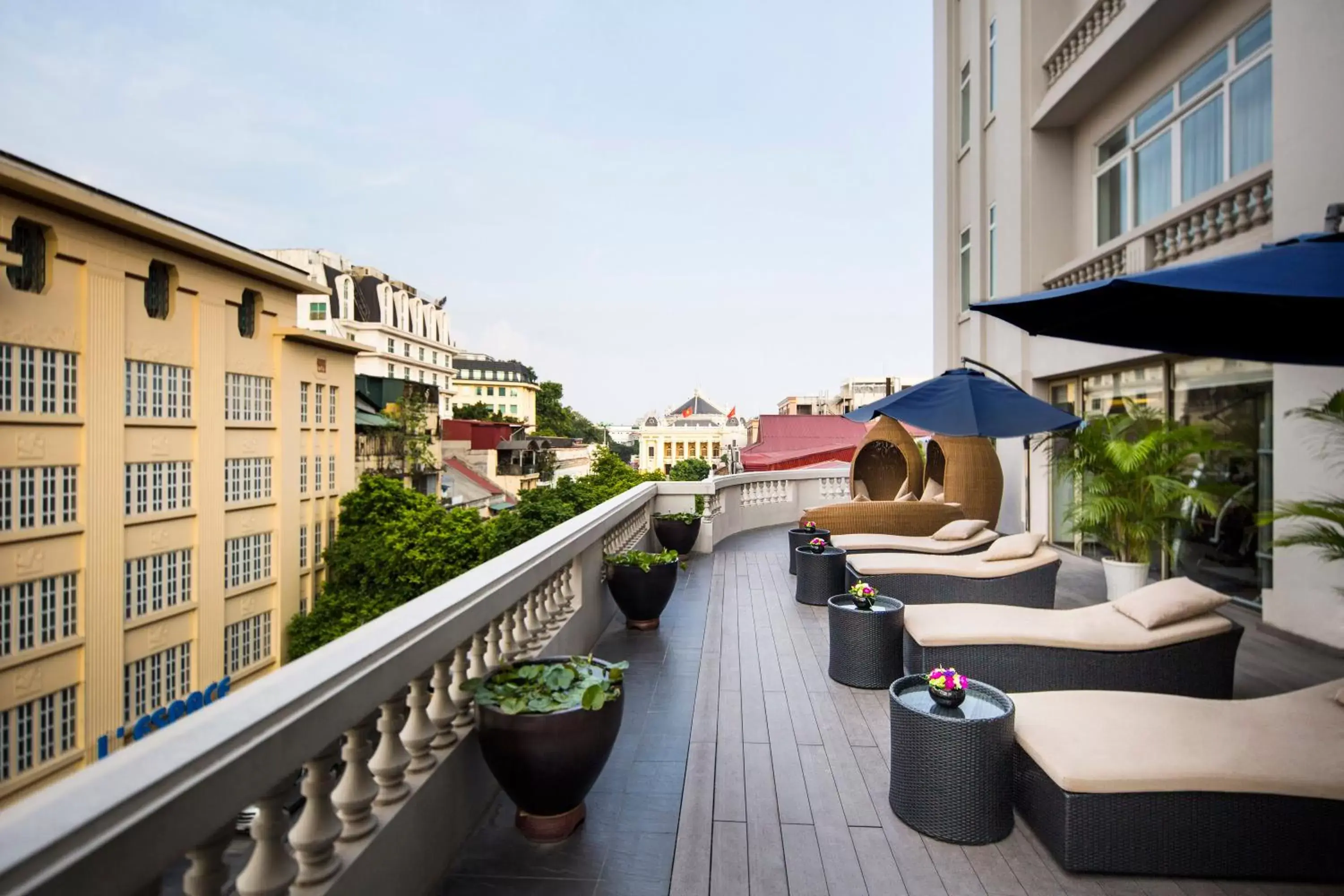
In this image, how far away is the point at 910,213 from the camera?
93.3 ft

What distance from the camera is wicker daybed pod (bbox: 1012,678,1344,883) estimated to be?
2475mm

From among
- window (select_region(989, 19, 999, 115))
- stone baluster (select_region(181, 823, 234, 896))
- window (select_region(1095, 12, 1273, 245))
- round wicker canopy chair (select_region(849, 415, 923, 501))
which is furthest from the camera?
window (select_region(989, 19, 999, 115))

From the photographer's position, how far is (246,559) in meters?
45.4

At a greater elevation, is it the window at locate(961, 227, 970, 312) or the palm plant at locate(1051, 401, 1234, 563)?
the window at locate(961, 227, 970, 312)

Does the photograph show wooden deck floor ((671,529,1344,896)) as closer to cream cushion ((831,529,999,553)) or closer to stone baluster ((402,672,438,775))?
stone baluster ((402,672,438,775))

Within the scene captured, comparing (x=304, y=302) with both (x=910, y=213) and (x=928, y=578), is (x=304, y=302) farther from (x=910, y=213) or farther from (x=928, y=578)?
(x=928, y=578)

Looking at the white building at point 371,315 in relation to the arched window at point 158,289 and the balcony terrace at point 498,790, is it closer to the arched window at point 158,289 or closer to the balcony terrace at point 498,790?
the arched window at point 158,289

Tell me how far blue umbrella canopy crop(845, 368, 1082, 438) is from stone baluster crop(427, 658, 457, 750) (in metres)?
5.85

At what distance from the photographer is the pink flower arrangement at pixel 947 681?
9.59ft

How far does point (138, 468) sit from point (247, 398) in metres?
8.00

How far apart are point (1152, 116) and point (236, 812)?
11.0 metres

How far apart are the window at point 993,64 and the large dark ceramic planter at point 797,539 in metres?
6.46

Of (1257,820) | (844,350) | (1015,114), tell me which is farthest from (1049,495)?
(844,350)

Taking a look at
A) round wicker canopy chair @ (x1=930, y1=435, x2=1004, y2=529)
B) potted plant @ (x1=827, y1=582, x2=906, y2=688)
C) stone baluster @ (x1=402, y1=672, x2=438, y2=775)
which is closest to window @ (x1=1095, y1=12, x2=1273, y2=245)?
round wicker canopy chair @ (x1=930, y1=435, x2=1004, y2=529)
